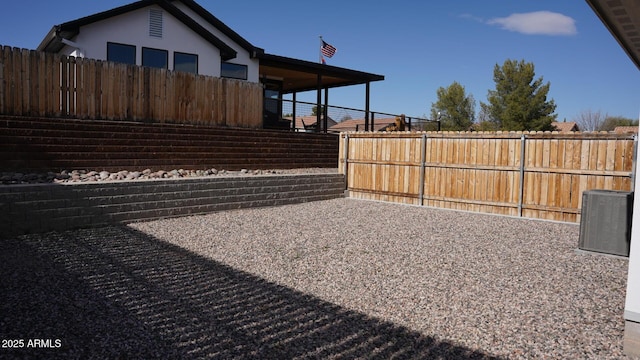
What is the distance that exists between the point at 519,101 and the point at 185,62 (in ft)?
115

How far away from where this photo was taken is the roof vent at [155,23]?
47.6 feet

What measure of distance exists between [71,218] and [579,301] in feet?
24.6

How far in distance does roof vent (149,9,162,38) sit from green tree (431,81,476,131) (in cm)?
3989

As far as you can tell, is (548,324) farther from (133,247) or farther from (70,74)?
(70,74)

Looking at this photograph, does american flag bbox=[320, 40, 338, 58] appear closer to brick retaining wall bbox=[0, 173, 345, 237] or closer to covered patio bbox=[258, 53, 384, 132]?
covered patio bbox=[258, 53, 384, 132]

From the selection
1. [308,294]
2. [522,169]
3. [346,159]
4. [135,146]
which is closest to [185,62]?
[135,146]

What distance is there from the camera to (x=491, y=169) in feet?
34.5

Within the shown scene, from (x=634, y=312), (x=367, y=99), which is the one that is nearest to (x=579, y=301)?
(x=634, y=312)

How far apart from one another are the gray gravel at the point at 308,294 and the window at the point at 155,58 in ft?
26.8

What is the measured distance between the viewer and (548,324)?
13.4 feet

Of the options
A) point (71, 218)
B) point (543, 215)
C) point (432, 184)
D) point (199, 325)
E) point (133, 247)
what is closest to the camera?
point (199, 325)

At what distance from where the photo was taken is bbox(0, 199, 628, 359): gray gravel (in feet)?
11.7

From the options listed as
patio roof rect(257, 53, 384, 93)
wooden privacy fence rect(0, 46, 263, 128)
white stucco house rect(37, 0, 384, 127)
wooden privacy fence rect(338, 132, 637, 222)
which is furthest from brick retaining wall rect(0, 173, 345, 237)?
patio roof rect(257, 53, 384, 93)

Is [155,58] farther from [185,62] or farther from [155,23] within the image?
[155,23]
